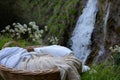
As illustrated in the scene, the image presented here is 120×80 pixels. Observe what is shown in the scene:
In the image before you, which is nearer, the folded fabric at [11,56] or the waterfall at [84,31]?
the folded fabric at [11,56]

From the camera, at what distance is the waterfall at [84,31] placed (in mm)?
8445

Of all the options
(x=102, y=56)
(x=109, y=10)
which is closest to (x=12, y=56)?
(x=102, y=56)

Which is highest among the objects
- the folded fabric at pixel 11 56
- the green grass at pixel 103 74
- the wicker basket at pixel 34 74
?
the folded fabric at pixel 11 56

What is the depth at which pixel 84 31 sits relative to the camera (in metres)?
8.84

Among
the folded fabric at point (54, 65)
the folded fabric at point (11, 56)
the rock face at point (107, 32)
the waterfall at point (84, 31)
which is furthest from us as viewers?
the waterfall at point (84, 31)

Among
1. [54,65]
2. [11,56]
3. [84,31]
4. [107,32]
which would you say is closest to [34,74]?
[54,65]

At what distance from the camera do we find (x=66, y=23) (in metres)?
9.59

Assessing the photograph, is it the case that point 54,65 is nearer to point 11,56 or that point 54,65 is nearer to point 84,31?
point 11,56

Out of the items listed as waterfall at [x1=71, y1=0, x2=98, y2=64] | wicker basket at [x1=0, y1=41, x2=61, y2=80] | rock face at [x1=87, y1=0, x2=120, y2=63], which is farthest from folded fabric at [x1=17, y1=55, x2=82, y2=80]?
waterfall at [x1=71, y1=0, x2=98, y2=64]

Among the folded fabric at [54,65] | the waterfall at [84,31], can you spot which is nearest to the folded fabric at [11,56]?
the folded fabric at [54,65]

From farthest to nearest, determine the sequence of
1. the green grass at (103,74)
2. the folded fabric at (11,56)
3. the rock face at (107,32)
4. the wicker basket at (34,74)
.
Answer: the rock face at (107,32)
the green grass at (103,74)
the folded fabric at (11,56)
the wicker basket at (34,74)

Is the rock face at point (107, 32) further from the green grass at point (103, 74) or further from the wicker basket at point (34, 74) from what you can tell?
the wicker basket at point (34, 74)

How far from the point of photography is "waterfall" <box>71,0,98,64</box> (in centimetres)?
845

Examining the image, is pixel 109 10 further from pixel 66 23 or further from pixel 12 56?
pixel 12 56
